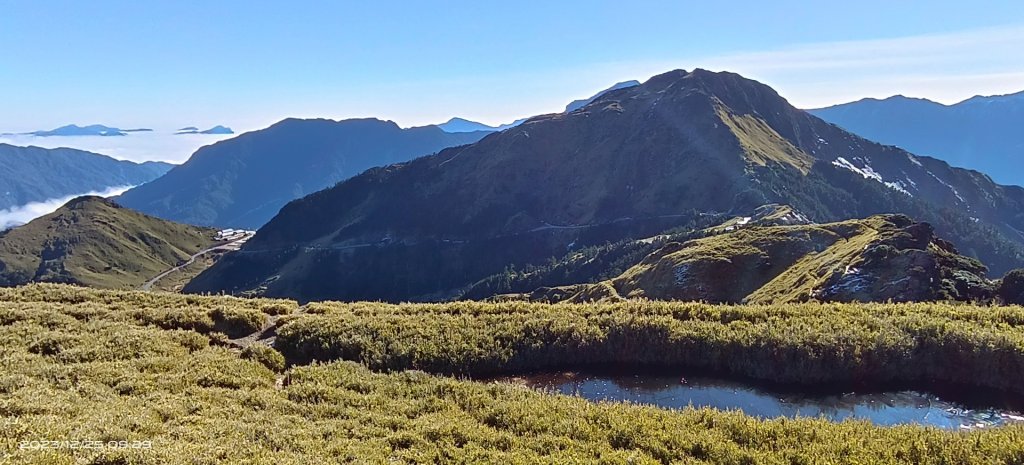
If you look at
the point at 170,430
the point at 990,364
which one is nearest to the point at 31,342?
the point at 170,430

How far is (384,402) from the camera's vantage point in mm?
14547

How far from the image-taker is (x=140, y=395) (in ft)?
46.6

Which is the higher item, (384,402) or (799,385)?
(384,402)

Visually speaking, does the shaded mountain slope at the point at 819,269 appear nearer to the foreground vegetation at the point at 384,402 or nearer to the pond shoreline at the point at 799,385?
the foreground vegetation at the point at 384,402

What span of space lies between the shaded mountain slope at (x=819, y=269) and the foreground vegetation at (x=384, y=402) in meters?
28.3

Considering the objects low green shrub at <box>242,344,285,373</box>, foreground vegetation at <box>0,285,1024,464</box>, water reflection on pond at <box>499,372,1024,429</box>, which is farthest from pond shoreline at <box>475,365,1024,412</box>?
low green shrub at <box>242,344,285,373</box>

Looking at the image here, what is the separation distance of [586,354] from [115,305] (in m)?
19.7

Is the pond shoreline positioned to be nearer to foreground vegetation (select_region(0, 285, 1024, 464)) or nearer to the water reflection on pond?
the water reflection on pond

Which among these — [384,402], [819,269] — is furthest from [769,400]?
[819,269]

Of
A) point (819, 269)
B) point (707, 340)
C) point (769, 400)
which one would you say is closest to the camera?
point (769, 400)

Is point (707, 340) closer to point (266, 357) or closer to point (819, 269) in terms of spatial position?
point (266, 357)

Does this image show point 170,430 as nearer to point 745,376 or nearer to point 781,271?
point 745,376

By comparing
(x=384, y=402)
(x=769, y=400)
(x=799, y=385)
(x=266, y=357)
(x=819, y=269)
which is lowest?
(x=819, y=269)

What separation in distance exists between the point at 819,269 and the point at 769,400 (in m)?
71.4
